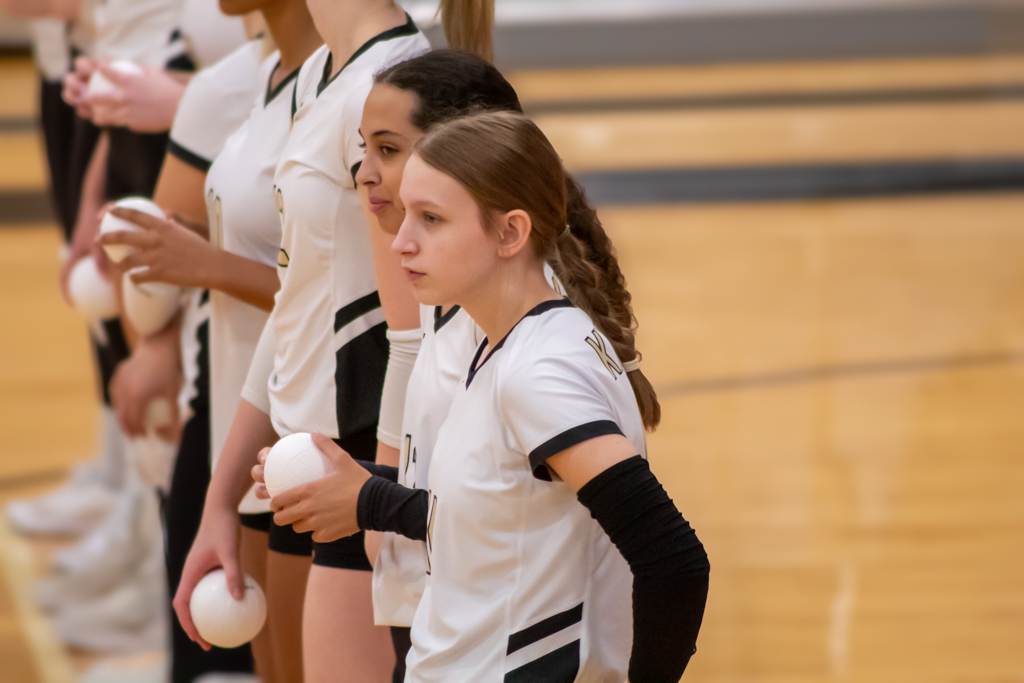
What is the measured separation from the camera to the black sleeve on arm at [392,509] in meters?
1.25

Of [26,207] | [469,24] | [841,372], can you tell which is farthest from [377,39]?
[26,207]

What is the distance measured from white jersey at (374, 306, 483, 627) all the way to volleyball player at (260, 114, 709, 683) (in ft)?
0.27

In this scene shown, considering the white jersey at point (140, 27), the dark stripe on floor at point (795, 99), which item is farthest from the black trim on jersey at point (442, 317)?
the dark stripe on floor at point (795, 99)

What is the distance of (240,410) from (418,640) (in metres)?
0.61

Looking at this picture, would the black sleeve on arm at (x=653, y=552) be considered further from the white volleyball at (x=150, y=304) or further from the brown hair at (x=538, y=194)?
the white volleyball at (x=150, y=304)

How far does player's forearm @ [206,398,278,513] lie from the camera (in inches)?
63.5

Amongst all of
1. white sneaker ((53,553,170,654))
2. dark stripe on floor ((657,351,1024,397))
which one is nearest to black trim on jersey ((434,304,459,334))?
white sneaker ((53,553,170,654))

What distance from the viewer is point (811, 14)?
45.0 feet

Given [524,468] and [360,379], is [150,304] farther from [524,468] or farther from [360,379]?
[524,468]

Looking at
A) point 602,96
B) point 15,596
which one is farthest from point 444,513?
point 602,96

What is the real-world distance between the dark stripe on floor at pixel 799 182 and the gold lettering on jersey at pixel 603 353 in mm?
7192

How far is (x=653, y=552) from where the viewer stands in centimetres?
105

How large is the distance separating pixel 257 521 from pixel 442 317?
66 cm

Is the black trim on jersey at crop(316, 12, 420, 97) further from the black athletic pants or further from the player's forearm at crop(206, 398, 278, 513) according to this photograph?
the black athletic pants
